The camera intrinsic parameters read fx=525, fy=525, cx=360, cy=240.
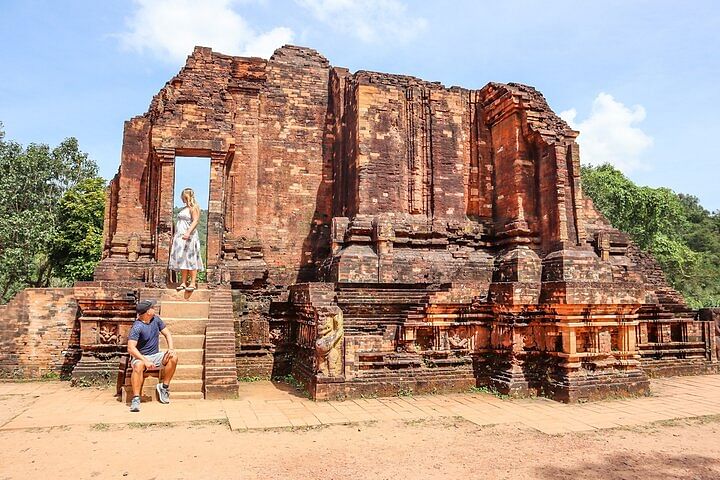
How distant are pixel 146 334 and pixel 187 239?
2233mm

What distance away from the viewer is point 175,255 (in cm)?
978

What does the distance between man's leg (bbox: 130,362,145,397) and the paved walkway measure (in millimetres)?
300

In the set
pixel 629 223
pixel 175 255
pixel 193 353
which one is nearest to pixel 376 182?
pixel 175 255

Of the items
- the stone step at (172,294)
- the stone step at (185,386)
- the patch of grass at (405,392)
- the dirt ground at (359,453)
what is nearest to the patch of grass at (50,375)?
the stone step at (172,294)

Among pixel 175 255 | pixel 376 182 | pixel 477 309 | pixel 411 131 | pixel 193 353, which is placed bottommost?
pixel 193 353

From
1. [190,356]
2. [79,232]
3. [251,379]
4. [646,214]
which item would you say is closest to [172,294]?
[190,356]

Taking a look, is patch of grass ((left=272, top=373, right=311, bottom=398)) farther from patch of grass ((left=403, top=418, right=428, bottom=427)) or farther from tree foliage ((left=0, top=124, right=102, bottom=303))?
tree foliage ((left=0, top=124, right=102, bottom=303))

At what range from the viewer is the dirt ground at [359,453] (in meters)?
5.05

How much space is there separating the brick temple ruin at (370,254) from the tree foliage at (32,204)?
32.2 feet

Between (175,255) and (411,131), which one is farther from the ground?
(411,131)

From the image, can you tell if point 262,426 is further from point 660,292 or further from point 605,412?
point 660,292

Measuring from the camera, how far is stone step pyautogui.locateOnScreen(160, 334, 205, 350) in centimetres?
896

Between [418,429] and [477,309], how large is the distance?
408 centimetres

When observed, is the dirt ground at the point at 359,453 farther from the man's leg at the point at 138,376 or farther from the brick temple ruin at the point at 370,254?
the brick temple ruin at the point at 370,254
